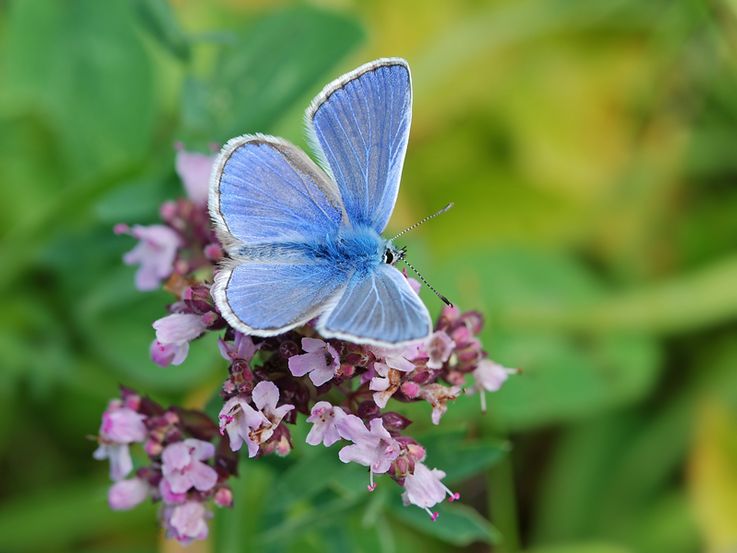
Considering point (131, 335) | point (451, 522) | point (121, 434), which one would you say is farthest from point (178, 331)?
point (131, 335)

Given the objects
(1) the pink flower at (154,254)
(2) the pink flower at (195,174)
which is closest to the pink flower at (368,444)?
(1) the pink flower at (154,254)

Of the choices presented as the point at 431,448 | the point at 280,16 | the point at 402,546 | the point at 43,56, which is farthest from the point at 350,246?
the point at 43,56

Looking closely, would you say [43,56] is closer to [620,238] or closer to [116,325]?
[116,325]

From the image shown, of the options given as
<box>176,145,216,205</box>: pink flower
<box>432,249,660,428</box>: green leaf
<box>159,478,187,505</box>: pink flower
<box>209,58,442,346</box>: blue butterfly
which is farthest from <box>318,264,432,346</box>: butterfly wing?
<box>432,249,660,428</box>: green leaf

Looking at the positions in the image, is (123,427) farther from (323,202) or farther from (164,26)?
(164,26)

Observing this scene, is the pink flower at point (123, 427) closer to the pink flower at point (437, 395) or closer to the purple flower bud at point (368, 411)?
the purple flower bud at point (368, 411)

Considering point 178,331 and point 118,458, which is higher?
point 178,331
